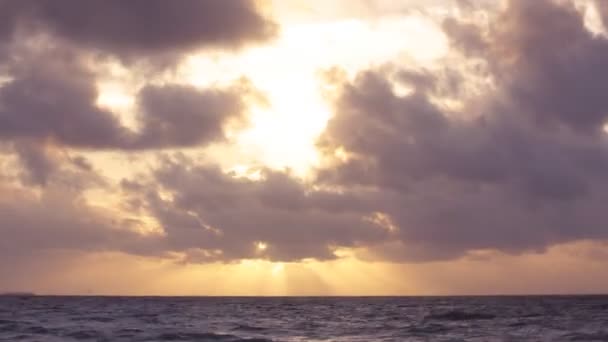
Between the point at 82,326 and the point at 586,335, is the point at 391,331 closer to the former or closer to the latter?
the point at 586,335

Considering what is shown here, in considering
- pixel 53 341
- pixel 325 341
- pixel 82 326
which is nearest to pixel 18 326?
pixel 82 326

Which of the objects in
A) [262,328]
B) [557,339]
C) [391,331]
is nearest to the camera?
[557,339]

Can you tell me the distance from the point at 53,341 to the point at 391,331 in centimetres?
3437

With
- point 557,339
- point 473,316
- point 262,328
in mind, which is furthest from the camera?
point 473,316

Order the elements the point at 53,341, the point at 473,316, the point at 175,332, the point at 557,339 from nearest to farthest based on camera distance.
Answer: the point at 53,341 < the point at 557,339 < the point at 175,332 < the point at 473,316

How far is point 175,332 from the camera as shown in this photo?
70.1m

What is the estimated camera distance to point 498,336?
67.8m

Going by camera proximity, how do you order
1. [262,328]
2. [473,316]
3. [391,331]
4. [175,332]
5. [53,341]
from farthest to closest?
[473,316] < [262,328] < [391,331] < [175,332] < [53,341]

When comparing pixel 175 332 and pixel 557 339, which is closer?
pixel 557 339

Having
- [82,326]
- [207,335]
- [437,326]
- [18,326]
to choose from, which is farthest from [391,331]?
[18,326]

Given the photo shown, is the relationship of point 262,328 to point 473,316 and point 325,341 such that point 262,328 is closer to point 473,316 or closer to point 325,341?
point 325,341

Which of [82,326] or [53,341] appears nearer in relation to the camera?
[53,341]

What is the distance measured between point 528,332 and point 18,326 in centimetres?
5307

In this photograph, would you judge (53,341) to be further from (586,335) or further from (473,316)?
(473,316)
